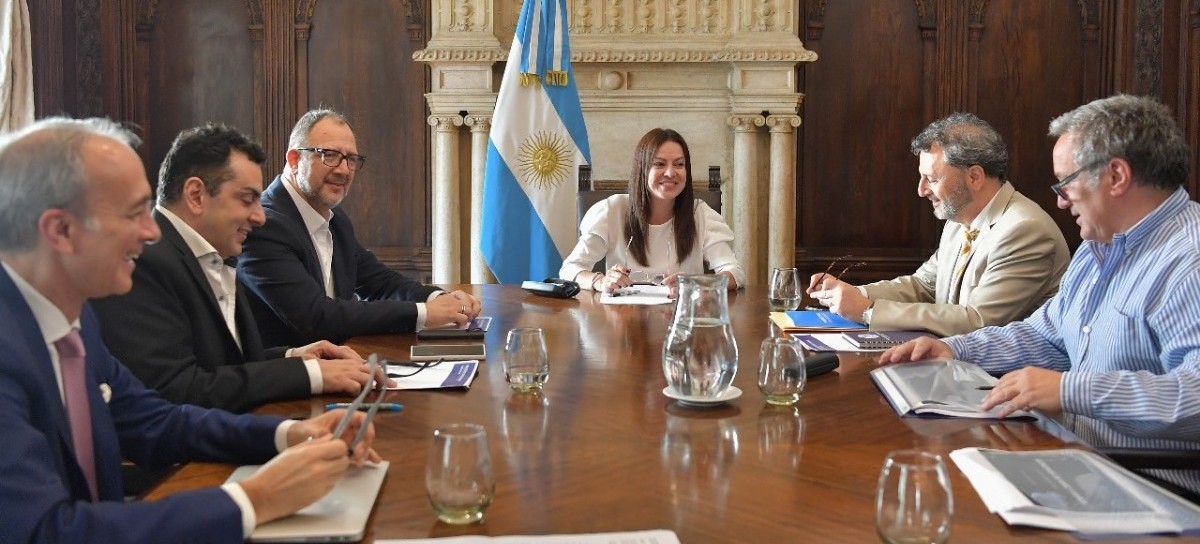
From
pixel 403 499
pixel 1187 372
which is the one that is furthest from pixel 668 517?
pixel 1187 372

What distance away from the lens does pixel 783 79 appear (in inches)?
217

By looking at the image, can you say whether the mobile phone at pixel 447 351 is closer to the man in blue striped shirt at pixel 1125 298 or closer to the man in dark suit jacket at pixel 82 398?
the man in dark suit jacket at pixel 82 398

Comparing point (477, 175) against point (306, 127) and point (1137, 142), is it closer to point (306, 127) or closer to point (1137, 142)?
point (306, 127)

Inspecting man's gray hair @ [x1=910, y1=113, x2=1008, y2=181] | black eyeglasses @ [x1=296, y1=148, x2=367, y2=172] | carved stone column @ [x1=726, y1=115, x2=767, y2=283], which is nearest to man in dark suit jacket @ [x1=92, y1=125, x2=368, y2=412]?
black eyeglasses @ [x1=296, y1=148, x2=367, y2=172]

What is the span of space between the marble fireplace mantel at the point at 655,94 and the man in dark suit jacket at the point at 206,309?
3200 millimetres

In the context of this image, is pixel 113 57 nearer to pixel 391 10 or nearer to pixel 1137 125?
pixel 391 10

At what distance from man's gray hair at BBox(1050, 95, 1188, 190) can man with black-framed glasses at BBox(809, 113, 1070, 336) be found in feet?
2.31

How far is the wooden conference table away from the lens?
124 cm

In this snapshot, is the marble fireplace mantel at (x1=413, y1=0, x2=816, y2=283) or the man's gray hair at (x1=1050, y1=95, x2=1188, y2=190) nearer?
the man's gray hair at (x1=1050, y1=95, x2=1188, y2=190)

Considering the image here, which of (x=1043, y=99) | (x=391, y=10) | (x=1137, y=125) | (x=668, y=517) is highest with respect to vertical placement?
(x=391, y=10)

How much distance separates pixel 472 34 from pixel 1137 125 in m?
3.94

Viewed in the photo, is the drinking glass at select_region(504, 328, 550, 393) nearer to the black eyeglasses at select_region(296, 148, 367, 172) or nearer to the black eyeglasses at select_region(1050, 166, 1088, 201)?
the black eyeglasses at select_region(1050, 166, 1088, 201)

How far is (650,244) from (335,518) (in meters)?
2.74

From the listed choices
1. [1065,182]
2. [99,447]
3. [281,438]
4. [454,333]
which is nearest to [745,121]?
[454,333]
